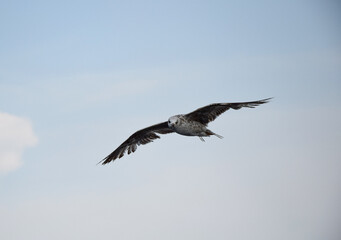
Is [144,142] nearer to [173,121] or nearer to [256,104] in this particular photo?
[173,121]

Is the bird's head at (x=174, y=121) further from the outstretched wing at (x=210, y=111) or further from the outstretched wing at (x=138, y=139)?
the outstretched wing at (x=138, y=139)

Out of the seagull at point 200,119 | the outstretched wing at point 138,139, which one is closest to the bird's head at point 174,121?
the seagull at point 200,119

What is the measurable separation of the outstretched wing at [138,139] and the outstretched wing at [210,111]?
290 cm

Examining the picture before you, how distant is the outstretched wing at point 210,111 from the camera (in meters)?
23.8

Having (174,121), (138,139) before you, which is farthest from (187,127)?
(138,139)

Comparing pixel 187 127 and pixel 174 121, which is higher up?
pixel 174 121

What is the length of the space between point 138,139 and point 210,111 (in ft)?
21.0

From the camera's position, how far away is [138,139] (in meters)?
29.6

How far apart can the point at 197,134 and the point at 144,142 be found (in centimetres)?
534

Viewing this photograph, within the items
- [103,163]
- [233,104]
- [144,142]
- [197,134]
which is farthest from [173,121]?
[103,163]

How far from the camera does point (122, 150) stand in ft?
99.4

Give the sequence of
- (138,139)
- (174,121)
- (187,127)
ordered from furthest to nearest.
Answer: (138,139), (187,127), (174,121)

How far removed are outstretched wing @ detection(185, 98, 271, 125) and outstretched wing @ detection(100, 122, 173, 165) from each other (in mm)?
2899

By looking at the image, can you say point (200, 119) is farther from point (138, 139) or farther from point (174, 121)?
point (138, 139)
